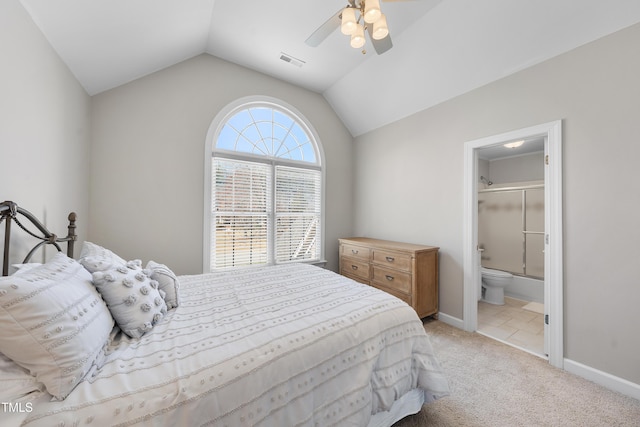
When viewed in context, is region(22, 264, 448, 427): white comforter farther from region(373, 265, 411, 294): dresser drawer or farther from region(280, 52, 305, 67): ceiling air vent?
region(280, 52, 305, 67): ceiling air vent

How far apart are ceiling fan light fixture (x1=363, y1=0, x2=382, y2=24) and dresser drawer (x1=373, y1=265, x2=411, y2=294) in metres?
2.43

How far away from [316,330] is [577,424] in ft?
5.97

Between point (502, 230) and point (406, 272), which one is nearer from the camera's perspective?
point (406, 272)

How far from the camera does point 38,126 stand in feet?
5.42

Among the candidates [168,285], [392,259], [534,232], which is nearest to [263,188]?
[392,259]

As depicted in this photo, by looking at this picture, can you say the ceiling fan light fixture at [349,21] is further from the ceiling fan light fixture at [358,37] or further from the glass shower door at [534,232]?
the glass shower door at [534,232]

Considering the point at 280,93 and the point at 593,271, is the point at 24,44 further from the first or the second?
the point at 593,271

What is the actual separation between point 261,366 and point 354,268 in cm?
268

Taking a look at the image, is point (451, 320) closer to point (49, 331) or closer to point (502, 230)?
point (502, 230)

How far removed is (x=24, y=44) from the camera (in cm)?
148

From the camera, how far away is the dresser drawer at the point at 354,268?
3396mm

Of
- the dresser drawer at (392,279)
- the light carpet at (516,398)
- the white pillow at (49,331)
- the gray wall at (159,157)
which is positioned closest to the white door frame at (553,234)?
the light carpet at (516,398)

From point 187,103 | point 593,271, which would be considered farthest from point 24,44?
point 593,271

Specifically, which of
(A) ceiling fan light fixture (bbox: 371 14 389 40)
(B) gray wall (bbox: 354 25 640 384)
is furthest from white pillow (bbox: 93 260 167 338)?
(B) gray wall (bbox: 354 25 640 384)
